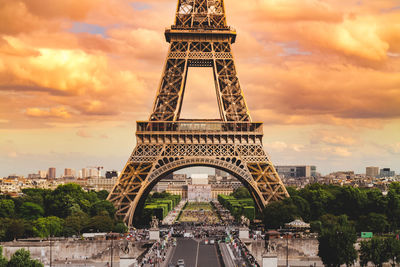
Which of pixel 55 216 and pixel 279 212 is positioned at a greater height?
pixel 279 212

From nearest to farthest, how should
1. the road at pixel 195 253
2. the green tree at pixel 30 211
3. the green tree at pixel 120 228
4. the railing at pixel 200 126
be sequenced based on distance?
1. the road at pixel 195 253
2. the green tree at pixel 120 228
3. the railing at pixel 200 126
4. the green tree at pixel 30 211

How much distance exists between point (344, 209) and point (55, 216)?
39.5m

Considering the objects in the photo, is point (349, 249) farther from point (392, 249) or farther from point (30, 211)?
point (30, 211)

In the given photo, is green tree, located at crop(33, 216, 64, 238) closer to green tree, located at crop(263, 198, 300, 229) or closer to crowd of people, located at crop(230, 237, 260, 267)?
crowd of people, located at crop(230, 237, 260, 267)

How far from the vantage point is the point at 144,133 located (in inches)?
3169

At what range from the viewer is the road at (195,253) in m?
59.1

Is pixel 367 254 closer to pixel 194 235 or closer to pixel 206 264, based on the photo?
pixel 206 264

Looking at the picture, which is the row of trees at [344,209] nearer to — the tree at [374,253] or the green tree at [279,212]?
the green tree at [279,212]

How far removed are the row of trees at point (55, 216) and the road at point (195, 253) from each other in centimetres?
844

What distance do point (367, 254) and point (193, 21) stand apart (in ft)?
129

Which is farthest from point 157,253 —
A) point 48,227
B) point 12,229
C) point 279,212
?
point 279,212

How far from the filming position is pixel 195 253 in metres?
65.6

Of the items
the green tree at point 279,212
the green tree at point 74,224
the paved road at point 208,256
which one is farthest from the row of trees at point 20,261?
the green tree at point 279,212

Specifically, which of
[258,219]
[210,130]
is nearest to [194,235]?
[258,219]
